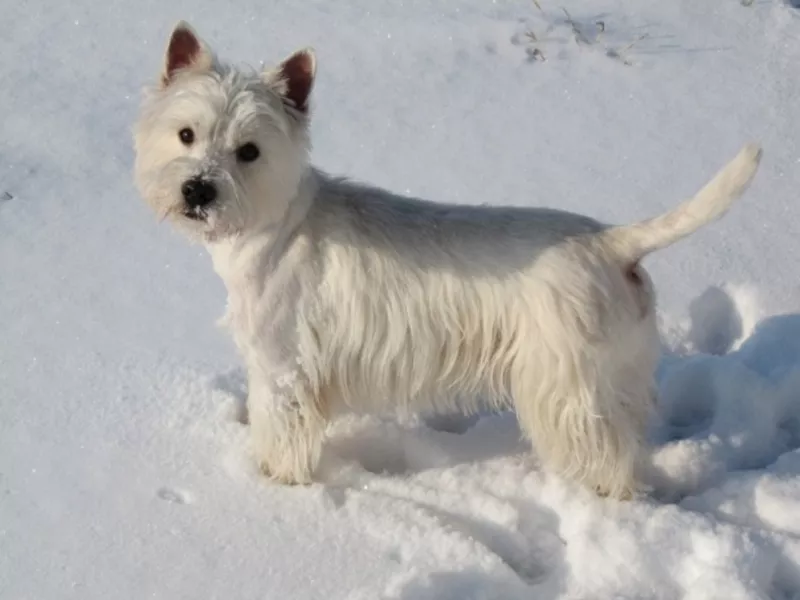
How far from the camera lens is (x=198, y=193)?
2180mm

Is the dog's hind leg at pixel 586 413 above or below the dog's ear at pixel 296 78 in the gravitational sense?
below

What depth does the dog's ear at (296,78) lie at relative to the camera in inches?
91.7

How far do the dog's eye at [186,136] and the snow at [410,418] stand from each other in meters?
0.88

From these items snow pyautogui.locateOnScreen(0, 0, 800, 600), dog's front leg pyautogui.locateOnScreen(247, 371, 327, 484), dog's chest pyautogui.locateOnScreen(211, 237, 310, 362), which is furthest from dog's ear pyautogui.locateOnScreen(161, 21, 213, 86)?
snow pyautogui.locateOnScreen(0, 0, 800, 600)

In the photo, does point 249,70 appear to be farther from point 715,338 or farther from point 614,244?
point 715,338

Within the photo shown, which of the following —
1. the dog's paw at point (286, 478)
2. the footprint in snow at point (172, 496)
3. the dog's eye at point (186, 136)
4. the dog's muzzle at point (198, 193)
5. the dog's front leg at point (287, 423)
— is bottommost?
the footprint in snow at point (172, 496)

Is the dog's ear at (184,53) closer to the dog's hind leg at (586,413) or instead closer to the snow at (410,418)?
the snow at (410,418)

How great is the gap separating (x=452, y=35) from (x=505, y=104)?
585mm

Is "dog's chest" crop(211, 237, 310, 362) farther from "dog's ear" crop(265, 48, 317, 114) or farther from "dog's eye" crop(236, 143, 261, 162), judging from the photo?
"dog's ear" crop(265, 48, 317, 114)

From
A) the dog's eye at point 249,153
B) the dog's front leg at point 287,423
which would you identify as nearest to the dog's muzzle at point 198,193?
the dog's eye at point 249,153

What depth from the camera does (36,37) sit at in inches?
177

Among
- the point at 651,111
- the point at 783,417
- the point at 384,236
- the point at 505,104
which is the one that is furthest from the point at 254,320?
the point at 651,111

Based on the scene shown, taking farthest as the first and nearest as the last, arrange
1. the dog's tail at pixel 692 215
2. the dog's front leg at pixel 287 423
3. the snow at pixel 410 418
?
the dog's front leg at pixel 287 423, the snow at pixel 410 418, the dog's tail at pixel 692 215

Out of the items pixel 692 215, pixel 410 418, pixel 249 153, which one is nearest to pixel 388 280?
pixel 249 153
